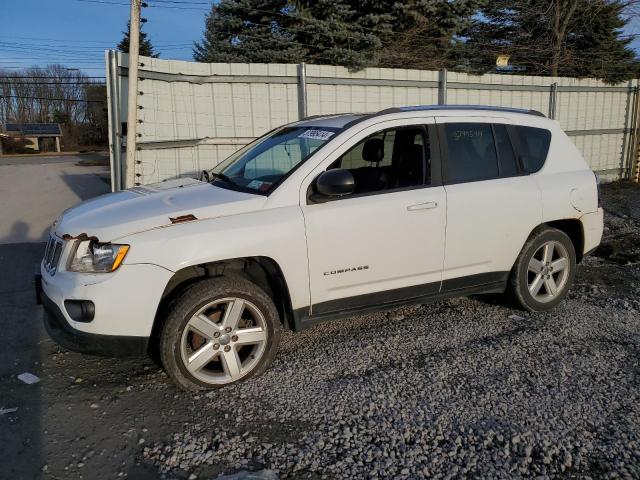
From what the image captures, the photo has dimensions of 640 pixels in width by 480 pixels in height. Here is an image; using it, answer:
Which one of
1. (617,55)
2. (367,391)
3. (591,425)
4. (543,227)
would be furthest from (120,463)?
(617,55)

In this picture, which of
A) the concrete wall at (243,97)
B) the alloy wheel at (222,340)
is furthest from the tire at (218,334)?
the concrete wall at (243,97)

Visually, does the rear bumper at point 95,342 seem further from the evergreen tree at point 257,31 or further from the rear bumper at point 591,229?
the evergreen tree at point 257,31

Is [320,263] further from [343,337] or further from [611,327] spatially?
[611,327]

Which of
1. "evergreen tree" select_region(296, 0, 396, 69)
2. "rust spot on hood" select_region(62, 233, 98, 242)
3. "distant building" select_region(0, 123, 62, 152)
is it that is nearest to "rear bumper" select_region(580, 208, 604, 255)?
"rust spot on hood" select_region(62, 233, 98, 242)

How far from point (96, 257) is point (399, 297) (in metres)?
2.15

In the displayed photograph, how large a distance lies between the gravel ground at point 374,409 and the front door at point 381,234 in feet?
1.63

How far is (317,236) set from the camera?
3.73 meters

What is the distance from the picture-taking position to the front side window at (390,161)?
4277 millimetres

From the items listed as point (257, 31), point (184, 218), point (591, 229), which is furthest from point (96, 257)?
point (257, 31)

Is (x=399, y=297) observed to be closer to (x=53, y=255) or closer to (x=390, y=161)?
(x=390, y=161)

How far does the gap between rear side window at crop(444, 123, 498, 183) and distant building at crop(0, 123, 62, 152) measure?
5561 cm

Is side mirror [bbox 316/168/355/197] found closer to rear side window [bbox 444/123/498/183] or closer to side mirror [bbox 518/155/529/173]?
rear side window [bbox 444/123/498/183]

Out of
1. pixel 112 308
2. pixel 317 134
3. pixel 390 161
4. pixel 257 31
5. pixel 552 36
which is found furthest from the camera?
pixel 552 36

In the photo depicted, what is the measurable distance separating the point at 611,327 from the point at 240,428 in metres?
3.25
